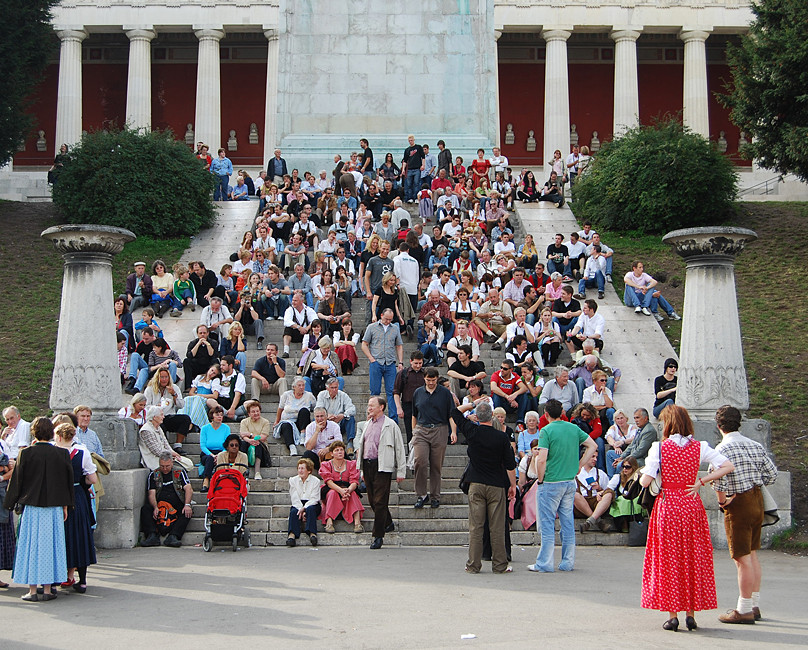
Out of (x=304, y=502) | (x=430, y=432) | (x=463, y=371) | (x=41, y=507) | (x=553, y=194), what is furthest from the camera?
(x=553, y=194)

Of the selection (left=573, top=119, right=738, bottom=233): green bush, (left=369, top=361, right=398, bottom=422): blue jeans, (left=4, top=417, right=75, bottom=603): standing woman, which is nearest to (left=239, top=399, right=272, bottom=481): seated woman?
(left=369, top=361, right=398, bottom=422): blue jeans

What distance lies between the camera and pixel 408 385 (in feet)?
48.6

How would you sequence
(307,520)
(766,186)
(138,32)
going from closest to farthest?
(307,520) → (766,186) → (138,32)

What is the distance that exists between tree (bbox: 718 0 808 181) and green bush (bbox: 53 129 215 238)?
1353 centimetres

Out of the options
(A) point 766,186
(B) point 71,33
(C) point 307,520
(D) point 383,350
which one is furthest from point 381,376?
(B) point 71,33

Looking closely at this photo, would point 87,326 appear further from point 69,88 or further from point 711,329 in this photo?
point 69,88

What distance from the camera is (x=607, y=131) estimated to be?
2062 inches

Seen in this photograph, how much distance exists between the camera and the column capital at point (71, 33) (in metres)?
48.8

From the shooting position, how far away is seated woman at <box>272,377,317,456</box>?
1477 cm

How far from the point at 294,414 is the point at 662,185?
14.8 m

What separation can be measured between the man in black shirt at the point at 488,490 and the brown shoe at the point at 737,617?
263 cm

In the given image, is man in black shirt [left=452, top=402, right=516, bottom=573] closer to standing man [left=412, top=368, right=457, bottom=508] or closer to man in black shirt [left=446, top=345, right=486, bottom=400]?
standing man [left=412, top=368, right=457, bottom=508]

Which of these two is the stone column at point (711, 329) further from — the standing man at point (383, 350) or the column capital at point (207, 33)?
the column capital at point (207, 33)

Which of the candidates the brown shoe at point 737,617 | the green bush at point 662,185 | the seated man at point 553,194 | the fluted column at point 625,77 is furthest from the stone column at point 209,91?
the brown shoe at point 737,617
